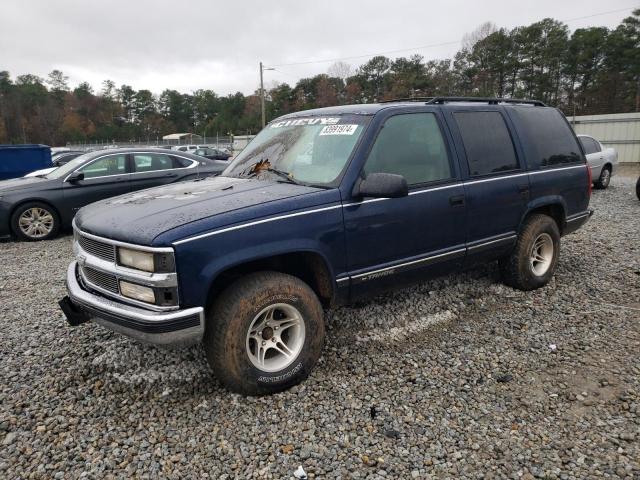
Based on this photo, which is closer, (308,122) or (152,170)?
(308,122)

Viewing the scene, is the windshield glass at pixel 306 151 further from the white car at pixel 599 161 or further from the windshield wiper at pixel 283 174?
the white car at pixel 599 161

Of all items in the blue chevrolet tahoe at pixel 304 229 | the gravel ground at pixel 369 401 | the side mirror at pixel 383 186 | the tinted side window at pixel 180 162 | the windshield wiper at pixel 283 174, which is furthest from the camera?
the tinted side window at pixel 180 162

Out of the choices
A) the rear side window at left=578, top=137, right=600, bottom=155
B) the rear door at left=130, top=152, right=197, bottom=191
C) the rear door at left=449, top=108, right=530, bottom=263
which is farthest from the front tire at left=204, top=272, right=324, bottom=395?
the rear side window at left=578, top=137, right=600, bottom=155

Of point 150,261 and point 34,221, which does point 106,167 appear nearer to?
point 34,221

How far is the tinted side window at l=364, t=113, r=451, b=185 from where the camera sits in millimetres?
3510

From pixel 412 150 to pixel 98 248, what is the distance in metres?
2.44

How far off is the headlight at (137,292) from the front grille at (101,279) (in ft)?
0.25

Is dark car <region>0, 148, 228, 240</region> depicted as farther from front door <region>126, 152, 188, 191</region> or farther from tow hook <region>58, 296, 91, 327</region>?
tow hook <region>58, 296, 91, 327</region>

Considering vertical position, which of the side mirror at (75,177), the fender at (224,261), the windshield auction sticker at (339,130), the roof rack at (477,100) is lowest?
the fender at (224,261)

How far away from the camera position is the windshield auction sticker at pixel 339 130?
139 inches

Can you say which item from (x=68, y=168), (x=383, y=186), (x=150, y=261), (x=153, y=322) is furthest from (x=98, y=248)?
(x=68, y=168)

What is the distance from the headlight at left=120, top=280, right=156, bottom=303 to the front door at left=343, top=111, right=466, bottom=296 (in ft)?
4.44

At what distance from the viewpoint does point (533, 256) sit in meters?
4.90

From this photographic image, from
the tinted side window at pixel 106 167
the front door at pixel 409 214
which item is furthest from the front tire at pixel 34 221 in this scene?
the front door at pixel 409 214
